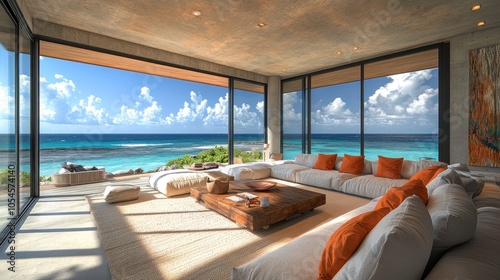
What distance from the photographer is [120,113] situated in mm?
16125

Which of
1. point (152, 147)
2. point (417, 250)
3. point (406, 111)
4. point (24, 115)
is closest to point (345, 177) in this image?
point (417, 250)

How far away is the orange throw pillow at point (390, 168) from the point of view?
4000mm

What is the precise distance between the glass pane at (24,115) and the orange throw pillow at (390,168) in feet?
18.9

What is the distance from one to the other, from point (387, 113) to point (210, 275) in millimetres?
14120

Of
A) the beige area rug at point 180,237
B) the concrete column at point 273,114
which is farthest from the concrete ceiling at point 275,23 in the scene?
the beige area rug at point 180,237

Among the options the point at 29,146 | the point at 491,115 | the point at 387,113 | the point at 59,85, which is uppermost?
the point at 59,85

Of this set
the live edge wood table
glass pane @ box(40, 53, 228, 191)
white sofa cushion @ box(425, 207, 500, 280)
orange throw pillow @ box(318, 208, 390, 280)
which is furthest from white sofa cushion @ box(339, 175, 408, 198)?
glass pane @ box(40, 53, 228, 191)

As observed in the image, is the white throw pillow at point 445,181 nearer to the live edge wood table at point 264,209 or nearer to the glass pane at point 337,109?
the live edge wood table at point 264,209

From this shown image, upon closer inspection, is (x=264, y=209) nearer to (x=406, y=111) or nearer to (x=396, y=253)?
(x=396, y=253)

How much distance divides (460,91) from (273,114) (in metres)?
4.63

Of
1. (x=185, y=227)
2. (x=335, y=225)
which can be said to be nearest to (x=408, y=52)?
(x=335, y=225)

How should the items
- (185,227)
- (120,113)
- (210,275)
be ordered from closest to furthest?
(210,275), (185,227), (120,113)

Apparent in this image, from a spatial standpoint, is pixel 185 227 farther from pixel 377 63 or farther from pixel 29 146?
pixel 377 63

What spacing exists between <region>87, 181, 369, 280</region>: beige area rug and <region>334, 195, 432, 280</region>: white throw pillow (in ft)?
4.24
